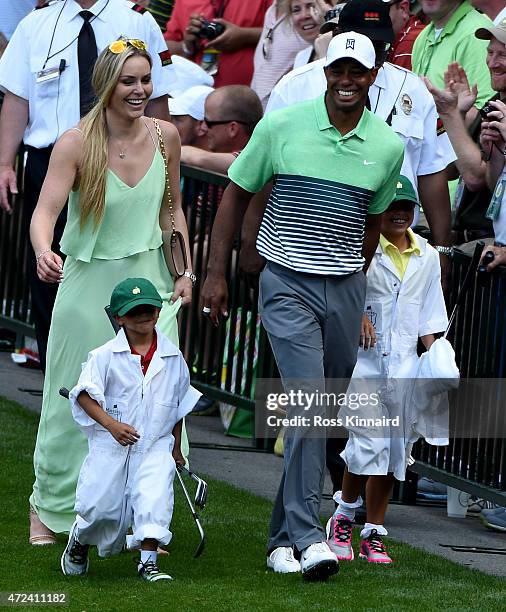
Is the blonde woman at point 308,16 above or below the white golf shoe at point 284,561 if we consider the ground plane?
above

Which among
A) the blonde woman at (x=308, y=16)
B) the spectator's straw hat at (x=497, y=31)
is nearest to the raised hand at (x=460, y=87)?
the spectator's straw hat at (x=497, y=31)

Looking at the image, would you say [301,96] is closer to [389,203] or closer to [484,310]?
[389,203]

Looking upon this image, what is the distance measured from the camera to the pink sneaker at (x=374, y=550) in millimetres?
7418

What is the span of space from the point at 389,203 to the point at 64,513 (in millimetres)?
2086

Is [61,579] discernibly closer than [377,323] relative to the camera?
Yes

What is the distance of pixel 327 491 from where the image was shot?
9336mm

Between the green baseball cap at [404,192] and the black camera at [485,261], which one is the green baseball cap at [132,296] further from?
the black camera at [485,261]

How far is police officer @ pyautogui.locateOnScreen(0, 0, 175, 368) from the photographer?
28.2ft

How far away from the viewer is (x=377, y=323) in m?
7.59

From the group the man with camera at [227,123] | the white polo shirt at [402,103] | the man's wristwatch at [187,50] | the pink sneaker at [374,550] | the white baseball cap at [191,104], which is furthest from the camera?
the man's wristwatch at [187,50]

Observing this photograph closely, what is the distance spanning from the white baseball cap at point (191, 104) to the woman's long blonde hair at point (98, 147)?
13.0 feet

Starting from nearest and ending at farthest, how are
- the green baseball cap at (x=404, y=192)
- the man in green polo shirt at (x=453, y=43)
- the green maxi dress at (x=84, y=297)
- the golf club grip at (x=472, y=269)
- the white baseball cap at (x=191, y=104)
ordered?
the green maxi dress at (x=84, y=297), the green baseball cap at (x=404, y=192), the golf club grip at (x=472, y=269), the man in green polo shirt at (x=453, y=43), the white baseball cap at (x=191, y=104)

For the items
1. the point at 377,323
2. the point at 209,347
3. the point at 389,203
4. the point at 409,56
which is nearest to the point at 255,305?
the point at 209,347

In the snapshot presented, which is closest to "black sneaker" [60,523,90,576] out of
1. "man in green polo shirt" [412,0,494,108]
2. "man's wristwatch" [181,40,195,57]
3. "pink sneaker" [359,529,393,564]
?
"pink sneaker" [359,529,393,564]
